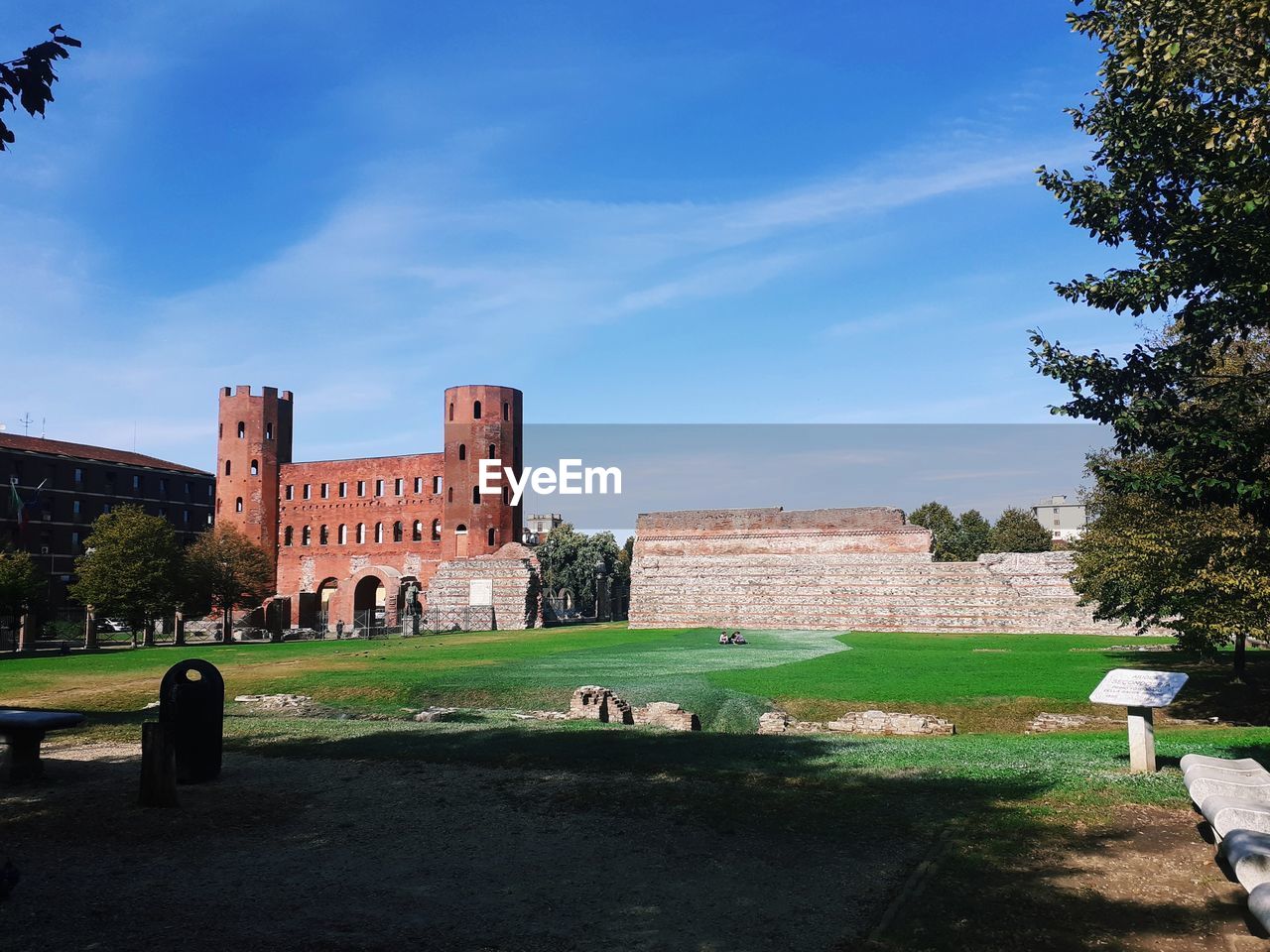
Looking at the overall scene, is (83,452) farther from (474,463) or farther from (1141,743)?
(1141,743)

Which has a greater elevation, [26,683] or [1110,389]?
[1110,389]

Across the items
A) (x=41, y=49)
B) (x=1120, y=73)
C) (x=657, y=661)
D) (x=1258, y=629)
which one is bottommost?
(x=657, y=661)

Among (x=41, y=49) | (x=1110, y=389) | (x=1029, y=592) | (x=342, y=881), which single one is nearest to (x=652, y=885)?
(x=342, y=881)

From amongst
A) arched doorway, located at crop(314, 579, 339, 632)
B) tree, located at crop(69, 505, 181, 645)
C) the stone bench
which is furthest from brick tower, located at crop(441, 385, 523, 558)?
the stone bench

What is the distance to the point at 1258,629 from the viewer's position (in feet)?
48.8

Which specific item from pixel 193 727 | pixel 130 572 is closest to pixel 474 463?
pixel 130 572

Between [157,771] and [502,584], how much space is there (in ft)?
152

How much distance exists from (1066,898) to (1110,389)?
7.86m

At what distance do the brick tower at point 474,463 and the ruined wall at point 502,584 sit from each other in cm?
213

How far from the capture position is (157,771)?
25.7 ft

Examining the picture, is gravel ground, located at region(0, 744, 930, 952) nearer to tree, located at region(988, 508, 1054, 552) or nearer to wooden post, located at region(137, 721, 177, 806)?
wooden post, located at region(137, 721, 177, 806)

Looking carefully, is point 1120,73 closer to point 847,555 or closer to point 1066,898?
point 1066,898

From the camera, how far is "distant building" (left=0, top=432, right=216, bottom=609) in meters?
59.3

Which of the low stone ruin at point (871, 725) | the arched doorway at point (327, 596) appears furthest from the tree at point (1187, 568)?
the arched doorway at point (327, 596)
